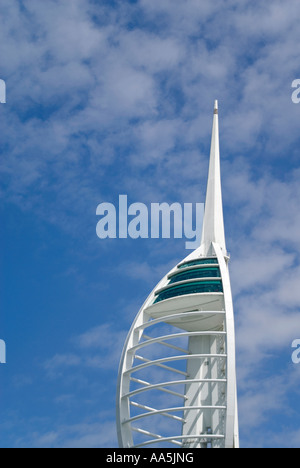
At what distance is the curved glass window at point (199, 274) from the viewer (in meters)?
81.2

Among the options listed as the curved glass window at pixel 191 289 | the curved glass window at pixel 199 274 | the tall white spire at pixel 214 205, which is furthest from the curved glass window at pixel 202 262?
the tall white spire at pixel 214 205

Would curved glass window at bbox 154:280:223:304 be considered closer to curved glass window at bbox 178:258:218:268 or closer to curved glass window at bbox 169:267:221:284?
curved glass window at bbox 169:267:221:284

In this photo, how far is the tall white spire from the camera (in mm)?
92250

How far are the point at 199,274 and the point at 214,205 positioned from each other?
16.2 m

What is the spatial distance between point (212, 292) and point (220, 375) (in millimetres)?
10093

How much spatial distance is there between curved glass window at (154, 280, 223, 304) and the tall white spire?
995 cm

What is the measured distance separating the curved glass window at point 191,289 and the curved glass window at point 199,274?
1461mm

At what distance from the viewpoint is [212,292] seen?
257 feet

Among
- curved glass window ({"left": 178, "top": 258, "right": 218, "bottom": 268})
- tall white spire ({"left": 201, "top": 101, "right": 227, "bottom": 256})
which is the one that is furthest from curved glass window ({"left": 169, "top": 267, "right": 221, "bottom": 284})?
tall white spire ({"left": 201, "top": 101, "right": 227, "bottom": 256})

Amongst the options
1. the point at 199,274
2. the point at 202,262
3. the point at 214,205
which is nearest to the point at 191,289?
the point at 199,274

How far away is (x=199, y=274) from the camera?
82438mm

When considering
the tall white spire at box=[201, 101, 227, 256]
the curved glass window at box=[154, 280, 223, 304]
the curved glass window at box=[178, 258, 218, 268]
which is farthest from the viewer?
the tall white spire at box=[201, 101, 227, 256]
